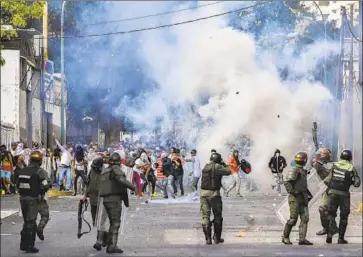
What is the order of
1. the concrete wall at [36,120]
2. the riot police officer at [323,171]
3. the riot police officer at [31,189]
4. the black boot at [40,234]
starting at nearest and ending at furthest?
1. the concrete wall at [36,120]
2. the riot police officer at [31,189]
3. the black boot at [40,234]
4. the riot police officer at [323,171]

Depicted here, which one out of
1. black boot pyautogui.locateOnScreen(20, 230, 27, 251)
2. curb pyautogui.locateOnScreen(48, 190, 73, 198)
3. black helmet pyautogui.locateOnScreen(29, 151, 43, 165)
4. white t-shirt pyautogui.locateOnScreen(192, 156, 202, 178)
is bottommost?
black boot pyautogui.locateOnScreen(20, 230, 27, 251)

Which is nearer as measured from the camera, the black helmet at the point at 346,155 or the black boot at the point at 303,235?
the black helmet at the point at 346,155

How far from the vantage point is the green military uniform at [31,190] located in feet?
40.0

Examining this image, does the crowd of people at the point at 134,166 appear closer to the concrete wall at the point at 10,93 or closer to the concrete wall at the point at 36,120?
the concrete wall at the point at 36,120

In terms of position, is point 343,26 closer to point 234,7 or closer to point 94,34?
point 234,7

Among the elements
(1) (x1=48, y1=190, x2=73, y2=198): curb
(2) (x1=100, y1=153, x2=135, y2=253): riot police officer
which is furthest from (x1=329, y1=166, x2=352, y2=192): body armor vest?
(1) (x1=48, y1=190, x2=73, y2=198): curb

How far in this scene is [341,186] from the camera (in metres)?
14.4

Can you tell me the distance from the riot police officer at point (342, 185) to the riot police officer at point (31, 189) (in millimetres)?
4617

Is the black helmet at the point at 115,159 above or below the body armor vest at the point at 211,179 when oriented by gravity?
above

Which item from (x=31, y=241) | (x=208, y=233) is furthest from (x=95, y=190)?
(x=208, y=233)

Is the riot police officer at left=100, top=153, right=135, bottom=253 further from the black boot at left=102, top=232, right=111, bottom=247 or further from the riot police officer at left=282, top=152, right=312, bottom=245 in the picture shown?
the riot police officer at left=282, top=152, right=312, bottom=245

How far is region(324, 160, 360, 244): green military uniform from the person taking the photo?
46.9 ft

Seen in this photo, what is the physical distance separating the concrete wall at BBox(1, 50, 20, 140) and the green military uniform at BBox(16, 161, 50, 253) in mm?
943

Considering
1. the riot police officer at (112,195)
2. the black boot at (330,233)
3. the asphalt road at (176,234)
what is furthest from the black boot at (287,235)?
the riot police officer at (112,195)
